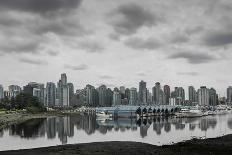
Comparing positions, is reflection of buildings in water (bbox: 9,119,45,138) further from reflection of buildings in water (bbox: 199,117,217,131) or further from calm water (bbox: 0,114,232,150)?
reflection of buildings in water (bbox: 199,117,217,131)

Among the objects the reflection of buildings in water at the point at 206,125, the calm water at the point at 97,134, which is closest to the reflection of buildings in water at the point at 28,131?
the calm water at the point at 97,134

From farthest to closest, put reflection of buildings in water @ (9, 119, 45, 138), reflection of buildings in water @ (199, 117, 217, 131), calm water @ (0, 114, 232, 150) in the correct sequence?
reflection of buildings in water @ (199, 117, 217, 131), reflection of buildings in water @ (9, 119, 45, 138), calm water @ (0, 114, 232, 150)

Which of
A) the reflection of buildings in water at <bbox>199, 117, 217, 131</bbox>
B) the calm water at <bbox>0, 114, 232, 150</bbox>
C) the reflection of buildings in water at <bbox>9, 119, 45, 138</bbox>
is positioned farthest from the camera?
the reflection of buildings in water at <bbox>199, 117, 217, 131</bbox>

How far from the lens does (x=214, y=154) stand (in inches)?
1790

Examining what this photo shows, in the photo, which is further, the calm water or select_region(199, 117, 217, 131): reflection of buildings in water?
select_region(199, 117, 217, 131): reflection of buildings in water

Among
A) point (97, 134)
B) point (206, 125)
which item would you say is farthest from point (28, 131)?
point (206, 125)

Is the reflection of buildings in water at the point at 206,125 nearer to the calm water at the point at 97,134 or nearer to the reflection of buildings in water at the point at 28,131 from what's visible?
the calm water at the point at 97,134

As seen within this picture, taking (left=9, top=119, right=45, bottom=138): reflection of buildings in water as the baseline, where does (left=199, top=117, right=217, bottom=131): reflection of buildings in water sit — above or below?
below

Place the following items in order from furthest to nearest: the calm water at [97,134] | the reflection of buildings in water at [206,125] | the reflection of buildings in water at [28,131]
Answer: the reflection of buildings in water at [206,125] → the reflection of buildings in water at [28,131] → the calm water at [97,134]

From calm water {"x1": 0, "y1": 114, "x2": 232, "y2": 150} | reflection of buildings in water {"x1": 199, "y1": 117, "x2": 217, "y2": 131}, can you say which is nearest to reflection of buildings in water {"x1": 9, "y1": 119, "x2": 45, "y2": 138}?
calm water {"x1": 0, "y1": 114, "x2": 232, "y2": 150}

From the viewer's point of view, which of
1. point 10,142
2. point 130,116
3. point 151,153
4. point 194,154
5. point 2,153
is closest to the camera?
point 194,154

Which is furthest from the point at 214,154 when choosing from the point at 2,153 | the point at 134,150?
the point at 2,153

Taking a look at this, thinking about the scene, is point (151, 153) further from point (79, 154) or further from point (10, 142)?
point (10, 142)

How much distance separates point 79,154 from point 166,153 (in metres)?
11.7
